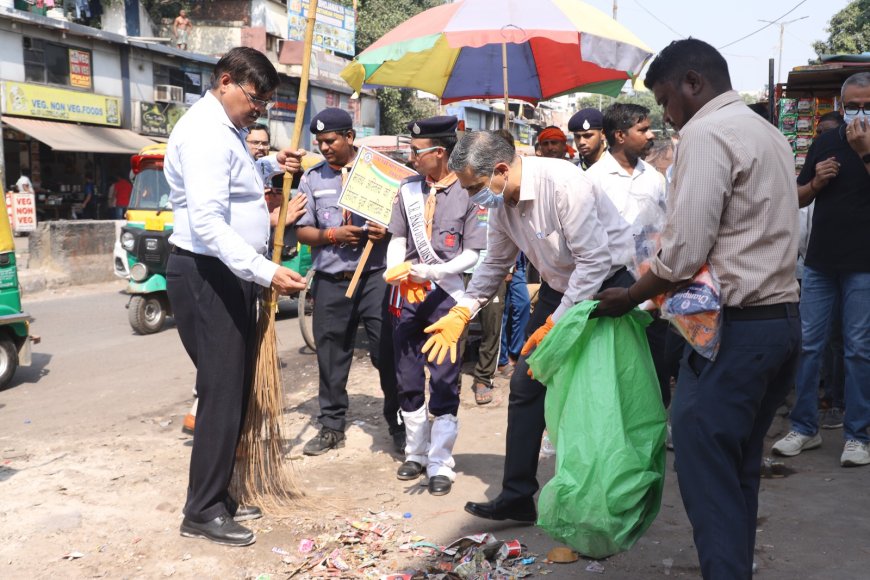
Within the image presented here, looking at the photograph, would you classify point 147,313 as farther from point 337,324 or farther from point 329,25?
point 329,25

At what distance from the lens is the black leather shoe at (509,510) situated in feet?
12.4

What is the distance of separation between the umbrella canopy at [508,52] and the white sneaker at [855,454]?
299 cm

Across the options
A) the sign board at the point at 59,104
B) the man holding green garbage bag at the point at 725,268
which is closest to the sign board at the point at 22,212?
the sign board at the point at 59,104

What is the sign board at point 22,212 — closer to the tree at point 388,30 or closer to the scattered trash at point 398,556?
the scattered trash at point 398,556

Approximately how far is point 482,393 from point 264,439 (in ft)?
8.29

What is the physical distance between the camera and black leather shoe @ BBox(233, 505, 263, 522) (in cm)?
387

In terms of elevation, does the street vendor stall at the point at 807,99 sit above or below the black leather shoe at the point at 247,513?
above

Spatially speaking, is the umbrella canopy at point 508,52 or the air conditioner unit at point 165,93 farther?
the air conditioner unit at point 165,93

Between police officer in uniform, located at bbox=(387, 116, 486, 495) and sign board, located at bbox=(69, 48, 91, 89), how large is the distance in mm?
21056

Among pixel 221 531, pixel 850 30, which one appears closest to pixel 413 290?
pixel 221 531

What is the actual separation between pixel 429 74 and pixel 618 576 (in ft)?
18.0

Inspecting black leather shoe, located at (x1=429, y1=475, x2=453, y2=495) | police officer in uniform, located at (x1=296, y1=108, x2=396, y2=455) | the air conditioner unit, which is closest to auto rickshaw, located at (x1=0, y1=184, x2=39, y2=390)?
police officer in uniform, located at (x1=296, y1=108, x2=396, y2=455)

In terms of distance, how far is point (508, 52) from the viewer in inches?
298

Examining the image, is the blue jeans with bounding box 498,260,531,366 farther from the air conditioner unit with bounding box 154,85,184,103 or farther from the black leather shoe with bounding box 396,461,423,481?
the air conditioner unit with bounding box 154,85,184,103
